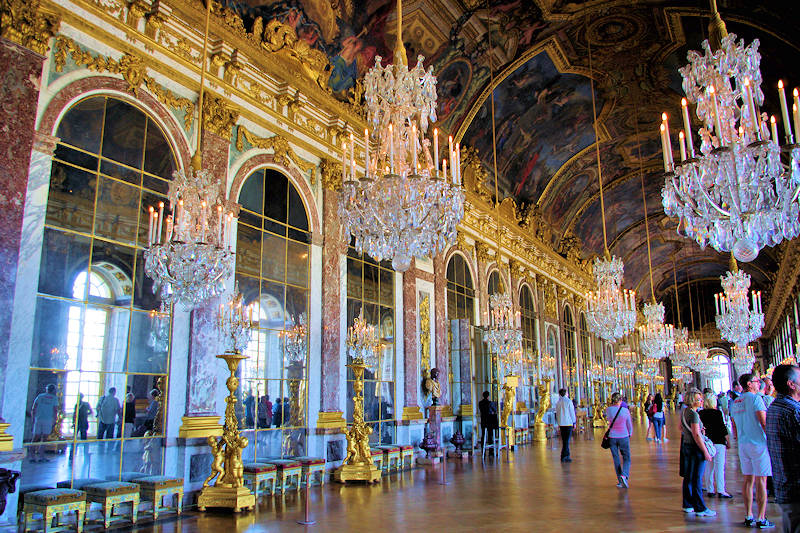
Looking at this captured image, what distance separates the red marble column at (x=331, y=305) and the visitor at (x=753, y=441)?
260 inches

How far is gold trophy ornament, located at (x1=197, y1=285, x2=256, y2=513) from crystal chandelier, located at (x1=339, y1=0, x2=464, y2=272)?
85.9 inches

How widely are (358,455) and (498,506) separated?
315 centimetres

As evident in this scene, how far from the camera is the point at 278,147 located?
10383mm

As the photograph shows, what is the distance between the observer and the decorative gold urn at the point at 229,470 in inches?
291

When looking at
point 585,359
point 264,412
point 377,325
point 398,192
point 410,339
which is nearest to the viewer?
point 398,192

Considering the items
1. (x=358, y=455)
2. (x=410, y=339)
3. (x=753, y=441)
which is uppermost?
(x=410, y=339)

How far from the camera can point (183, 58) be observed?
344 inches

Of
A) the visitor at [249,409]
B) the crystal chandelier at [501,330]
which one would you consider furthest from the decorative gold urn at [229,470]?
the crystal chandelier at [501,330]

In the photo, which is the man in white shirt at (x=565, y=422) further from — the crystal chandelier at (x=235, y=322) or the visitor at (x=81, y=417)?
the visitor at (x=81, y=417)

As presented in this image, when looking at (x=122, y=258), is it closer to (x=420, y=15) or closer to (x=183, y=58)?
(x=183, y=58)

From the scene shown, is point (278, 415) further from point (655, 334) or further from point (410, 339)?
point (655, 334)

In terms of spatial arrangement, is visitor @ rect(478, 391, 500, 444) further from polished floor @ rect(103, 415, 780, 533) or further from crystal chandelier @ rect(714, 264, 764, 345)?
crystal chandelier @ rect(714, 264, 764, 345)

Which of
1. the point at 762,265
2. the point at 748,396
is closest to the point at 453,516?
the point at 748,396

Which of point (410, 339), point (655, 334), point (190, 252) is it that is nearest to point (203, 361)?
point (190, 252)
